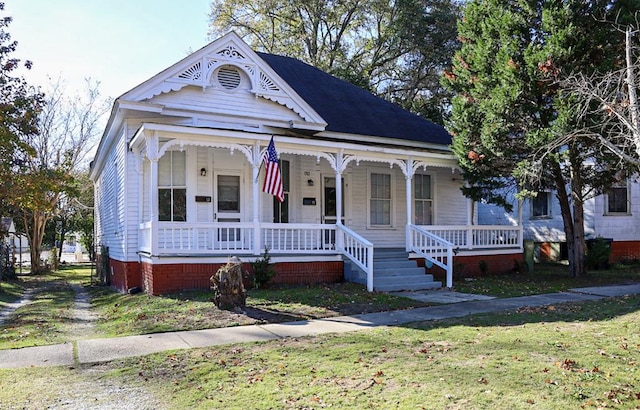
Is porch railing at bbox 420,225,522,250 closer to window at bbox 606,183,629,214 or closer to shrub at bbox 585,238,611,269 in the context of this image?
shrub at bbox 585,238,611,269

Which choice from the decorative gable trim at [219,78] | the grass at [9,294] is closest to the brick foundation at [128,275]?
the grass at [9,294]

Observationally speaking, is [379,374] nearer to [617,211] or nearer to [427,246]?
[427,246]

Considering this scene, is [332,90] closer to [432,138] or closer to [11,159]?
[432,138]

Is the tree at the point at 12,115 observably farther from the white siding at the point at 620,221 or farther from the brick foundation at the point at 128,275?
the white siding at the point at 620,221

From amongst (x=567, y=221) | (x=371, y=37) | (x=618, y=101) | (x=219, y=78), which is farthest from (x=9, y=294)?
(x=371, y=37)

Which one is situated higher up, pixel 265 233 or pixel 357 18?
pixel 357 18

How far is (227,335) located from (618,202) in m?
18.9

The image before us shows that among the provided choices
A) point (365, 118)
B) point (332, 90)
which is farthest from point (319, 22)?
point (365, 118)

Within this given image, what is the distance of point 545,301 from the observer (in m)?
11.1

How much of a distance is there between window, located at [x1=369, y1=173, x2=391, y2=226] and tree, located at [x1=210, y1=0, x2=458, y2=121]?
1412 centimetres

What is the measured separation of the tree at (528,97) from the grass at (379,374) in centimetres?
636

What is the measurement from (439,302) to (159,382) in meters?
6.76

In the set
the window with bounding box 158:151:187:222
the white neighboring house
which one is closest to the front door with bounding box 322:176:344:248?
the window with bounding box 158:151:187:222

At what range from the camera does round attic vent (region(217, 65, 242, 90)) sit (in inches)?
575
